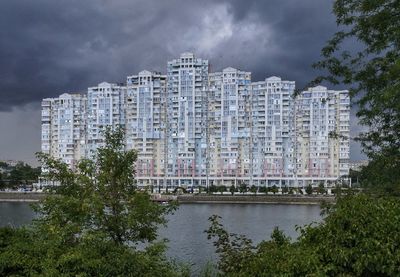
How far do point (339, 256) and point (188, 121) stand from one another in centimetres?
8112

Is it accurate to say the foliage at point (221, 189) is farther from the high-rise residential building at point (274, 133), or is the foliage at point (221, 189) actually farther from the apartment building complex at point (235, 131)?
the high-rise residential building at point (274, 133)

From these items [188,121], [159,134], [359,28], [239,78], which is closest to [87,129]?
[159,134]

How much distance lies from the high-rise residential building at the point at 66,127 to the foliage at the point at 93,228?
287 ft

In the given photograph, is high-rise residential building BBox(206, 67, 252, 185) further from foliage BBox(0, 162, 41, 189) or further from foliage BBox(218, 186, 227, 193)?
foliage BBox(0, 162, 41, 189)

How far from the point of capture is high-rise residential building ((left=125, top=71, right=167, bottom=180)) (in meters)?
87.3

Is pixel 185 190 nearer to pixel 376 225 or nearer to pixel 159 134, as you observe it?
pixel 159 134

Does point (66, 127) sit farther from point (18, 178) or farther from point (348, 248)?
point (348, 248)

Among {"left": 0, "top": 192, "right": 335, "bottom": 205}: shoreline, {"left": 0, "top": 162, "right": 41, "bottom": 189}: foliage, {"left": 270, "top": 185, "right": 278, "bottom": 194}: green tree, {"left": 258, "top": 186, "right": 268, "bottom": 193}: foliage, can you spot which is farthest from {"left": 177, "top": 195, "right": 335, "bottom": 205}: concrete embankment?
{"left": 0, "top": 162, "right": 41, "bottom": 189}: foliage

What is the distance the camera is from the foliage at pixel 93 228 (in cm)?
542

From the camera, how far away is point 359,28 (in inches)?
281

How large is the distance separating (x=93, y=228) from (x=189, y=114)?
256 feet

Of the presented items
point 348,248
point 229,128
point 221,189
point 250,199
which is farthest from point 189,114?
point 348,248

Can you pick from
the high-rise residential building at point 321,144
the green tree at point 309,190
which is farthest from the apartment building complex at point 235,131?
the green tree at point 309,190

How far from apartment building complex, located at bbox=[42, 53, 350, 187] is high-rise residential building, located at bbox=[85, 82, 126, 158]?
19.8ft
